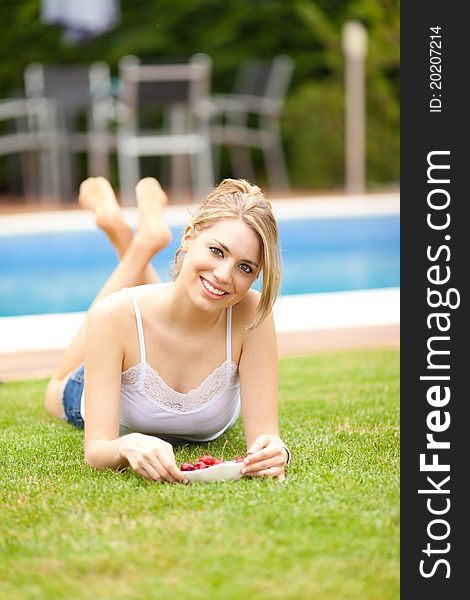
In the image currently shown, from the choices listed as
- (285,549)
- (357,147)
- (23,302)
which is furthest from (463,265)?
(357,147)

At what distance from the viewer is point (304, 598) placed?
2014 millimetres

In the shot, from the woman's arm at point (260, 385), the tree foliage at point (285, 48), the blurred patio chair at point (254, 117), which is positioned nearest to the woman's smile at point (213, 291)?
the woman's arm at point (260, 385)

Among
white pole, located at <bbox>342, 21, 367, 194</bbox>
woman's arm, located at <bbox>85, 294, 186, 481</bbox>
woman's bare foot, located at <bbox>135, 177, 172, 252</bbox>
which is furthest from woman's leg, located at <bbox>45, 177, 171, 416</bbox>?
white pole, located at <bbox>342, 21, 367, 194</bbox>

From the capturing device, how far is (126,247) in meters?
4.25

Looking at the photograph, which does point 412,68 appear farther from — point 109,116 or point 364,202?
point 109,116

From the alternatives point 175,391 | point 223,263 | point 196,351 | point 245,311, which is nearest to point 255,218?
point 223,263

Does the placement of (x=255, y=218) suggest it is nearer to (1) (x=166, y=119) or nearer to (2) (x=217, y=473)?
(2) (x=217, y=473)

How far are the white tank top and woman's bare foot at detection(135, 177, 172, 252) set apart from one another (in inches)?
34.6

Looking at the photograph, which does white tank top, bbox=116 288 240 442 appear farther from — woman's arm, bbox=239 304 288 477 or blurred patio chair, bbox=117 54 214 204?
blurred patio chair, bbox=117 54 214 204

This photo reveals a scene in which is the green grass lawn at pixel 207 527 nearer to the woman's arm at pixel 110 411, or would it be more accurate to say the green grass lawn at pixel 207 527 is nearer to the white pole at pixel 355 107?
the woman's arm at pixel 110 411

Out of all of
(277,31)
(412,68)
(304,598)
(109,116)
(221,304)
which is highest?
(277,31)

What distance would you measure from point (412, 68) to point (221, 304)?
846 mm

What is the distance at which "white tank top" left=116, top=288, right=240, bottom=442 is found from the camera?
309 cm

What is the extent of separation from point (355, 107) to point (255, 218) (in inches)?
347
